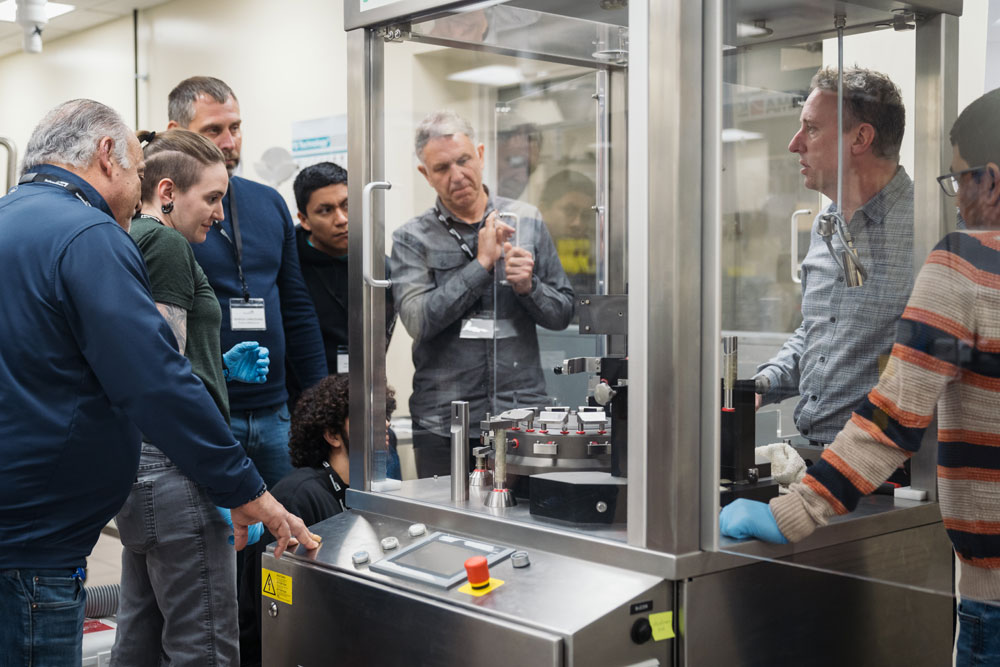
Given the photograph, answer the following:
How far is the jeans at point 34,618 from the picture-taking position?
1.69 meters

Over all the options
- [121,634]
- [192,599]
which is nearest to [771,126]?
[192,599]

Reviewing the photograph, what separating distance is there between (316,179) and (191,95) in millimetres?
460

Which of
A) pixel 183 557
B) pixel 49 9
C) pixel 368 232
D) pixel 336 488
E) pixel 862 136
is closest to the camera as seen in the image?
pixel 862 136

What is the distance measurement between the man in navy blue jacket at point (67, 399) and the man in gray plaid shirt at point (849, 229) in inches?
39.4

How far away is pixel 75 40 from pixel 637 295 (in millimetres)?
5895

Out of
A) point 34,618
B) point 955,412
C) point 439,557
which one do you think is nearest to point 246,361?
point 34,618

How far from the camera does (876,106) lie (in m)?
1.47

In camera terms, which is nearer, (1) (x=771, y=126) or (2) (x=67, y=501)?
(1) (x=771, y=126)

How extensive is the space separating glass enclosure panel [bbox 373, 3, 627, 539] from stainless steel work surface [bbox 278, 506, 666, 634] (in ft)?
1.01

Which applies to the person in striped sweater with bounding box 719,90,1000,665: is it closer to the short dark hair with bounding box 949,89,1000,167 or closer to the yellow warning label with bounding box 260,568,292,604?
the short dark hair with bounding box 949,89,1000,167

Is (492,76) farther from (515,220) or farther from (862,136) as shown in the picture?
(862,136)

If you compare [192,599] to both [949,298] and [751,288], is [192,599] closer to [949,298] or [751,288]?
[751,288]

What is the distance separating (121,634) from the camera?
2.25 metres

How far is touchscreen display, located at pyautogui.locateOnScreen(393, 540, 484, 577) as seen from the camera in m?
1.62
